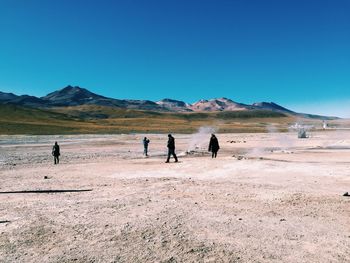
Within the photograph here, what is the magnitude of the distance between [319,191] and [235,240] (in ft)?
23.3

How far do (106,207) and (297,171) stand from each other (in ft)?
41.2

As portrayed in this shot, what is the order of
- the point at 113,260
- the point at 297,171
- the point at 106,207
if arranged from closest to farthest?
the point at 113,260
the point at 106,207
the point at 297,171

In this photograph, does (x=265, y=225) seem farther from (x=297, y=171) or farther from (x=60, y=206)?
(x=297, y=171)

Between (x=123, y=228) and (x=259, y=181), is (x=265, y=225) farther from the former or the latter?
(x=259, y=181)

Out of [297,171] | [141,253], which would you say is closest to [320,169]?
[297,171]

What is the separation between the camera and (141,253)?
8453 millimetres

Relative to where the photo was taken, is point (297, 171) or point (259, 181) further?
point (297, 171)

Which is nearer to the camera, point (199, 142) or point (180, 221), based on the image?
point (180, 221)

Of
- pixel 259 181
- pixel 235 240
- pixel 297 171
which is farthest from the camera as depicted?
pixel 297 171

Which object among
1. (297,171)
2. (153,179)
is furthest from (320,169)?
(153,179)

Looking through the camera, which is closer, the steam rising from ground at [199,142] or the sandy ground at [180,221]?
the sandy ground at [180,221]

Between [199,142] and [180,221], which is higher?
[199,142]

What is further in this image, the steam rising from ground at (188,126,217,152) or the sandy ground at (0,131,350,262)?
the steam rising from ground at (188,126,217,152)

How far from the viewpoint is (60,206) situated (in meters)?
12.9
